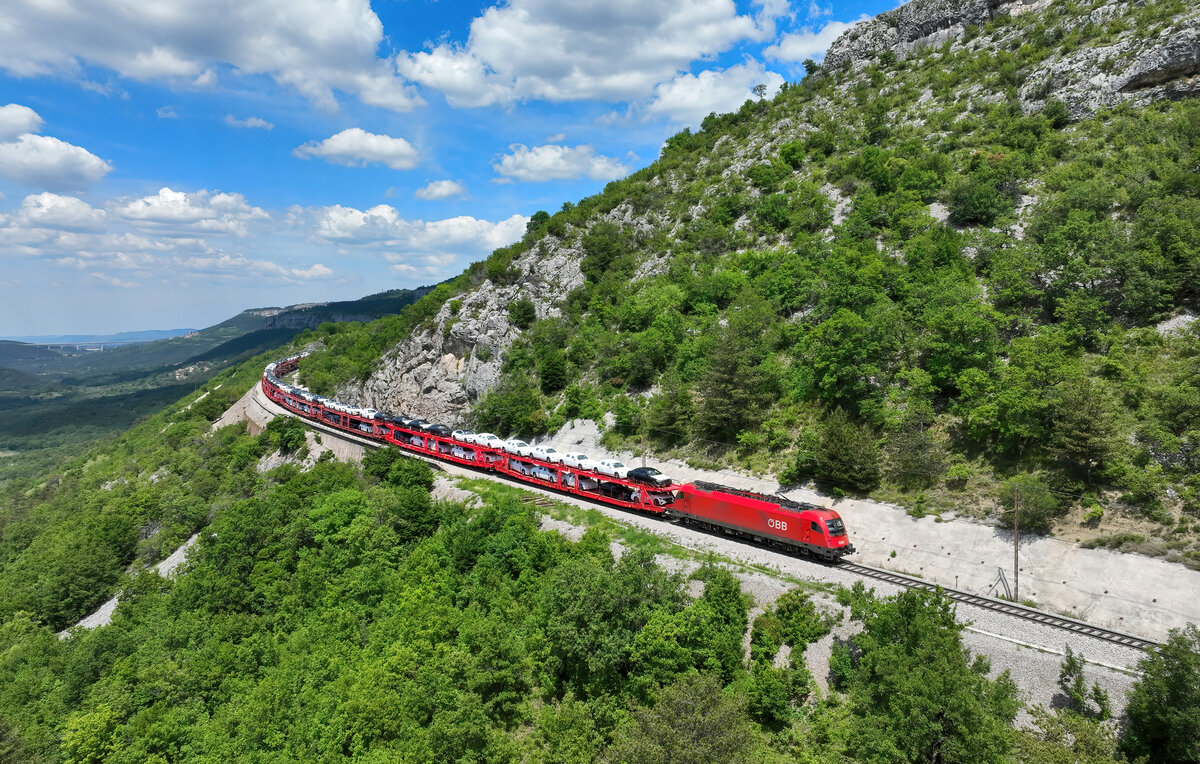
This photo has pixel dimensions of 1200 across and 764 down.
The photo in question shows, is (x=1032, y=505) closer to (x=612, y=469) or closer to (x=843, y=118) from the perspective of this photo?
(x=612, y=469)

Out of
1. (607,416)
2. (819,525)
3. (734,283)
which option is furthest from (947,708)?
(734,283)

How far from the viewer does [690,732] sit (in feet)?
53.5

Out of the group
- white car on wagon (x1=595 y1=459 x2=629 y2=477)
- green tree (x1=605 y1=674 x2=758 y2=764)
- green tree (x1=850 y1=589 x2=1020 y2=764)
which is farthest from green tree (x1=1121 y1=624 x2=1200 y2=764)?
white car on wagon (x1=595 y1=459 x2=629 y2=477)

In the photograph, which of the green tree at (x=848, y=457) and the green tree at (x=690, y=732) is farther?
the green tree at (x=848, y=457)

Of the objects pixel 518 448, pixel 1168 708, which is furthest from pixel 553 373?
pixel 1168 708

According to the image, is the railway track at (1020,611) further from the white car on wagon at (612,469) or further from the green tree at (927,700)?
the white car on wagon at (612,469)

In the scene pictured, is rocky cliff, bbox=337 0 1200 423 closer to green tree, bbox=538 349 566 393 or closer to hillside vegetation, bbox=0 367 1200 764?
green tree, bbox=538 349 566 393

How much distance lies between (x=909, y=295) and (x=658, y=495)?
24.3 metres

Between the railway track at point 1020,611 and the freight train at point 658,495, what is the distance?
1913mm

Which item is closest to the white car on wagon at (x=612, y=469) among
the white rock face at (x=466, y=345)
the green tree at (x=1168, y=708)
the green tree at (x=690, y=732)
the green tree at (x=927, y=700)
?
the green tree at (x=690, y=732)

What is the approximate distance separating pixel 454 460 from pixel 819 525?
36.7 meters

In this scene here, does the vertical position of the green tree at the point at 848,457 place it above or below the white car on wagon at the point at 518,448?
above

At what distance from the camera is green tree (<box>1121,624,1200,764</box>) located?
46.9 feet

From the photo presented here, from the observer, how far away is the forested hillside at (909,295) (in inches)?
Answer: 1131
